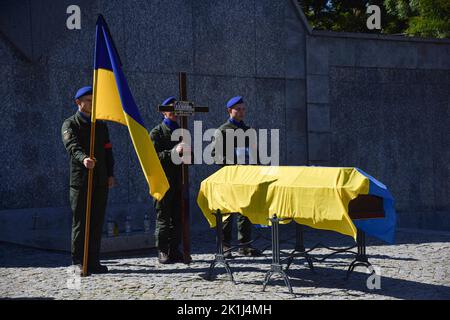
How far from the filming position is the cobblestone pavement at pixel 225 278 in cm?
662

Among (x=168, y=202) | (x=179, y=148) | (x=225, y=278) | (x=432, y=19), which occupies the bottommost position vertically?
(x=225, y=278)

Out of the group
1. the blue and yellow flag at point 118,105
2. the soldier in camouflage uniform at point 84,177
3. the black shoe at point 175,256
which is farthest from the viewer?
the black shoe at point 175,256

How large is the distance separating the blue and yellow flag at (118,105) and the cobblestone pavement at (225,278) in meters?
1.09

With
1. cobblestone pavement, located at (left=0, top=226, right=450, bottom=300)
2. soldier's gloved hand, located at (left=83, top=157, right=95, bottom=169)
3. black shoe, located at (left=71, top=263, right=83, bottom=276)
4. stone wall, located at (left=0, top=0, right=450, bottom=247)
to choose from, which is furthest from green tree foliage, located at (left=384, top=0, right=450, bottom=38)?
black shoe, located at (left=71, top=263, right=83, bottom=276)

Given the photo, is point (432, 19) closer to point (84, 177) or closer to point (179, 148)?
point (179, 148)

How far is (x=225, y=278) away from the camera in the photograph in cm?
752

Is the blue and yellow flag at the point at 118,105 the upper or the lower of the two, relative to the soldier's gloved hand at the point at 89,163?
upper

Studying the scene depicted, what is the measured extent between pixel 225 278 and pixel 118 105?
2.25 meters

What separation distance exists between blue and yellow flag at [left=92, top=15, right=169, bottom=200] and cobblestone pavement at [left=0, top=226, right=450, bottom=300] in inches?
43.1

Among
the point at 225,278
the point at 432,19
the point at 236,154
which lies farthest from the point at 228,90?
the point at 432,19

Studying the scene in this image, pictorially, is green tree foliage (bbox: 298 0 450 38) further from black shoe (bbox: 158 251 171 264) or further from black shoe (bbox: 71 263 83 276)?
black shoe (bbox: 71 263 83 276)

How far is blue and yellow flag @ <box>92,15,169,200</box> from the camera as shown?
7.65 m

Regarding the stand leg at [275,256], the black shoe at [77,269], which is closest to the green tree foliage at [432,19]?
the stand leg at [275,256]

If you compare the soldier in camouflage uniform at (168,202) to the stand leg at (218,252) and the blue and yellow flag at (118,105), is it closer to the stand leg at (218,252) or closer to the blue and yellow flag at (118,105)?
the blue and yellow flag at (118,105)
